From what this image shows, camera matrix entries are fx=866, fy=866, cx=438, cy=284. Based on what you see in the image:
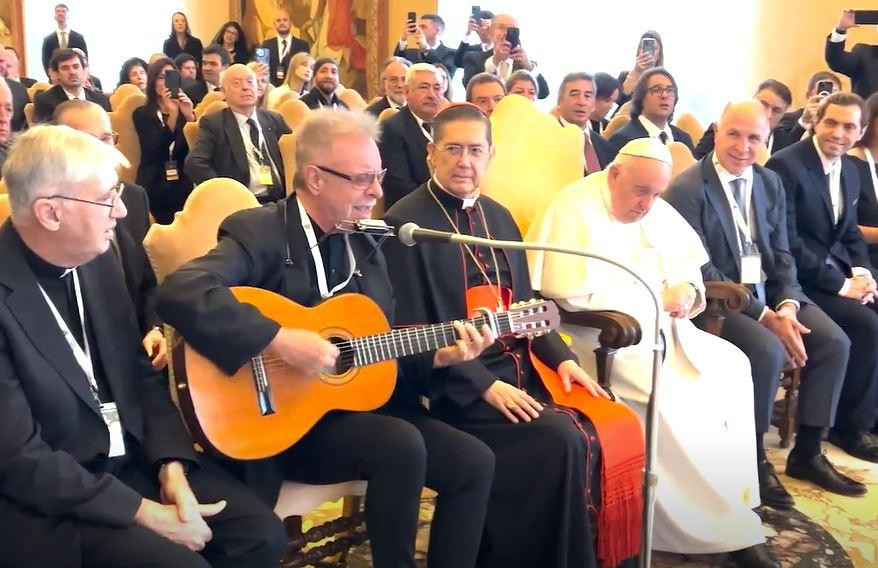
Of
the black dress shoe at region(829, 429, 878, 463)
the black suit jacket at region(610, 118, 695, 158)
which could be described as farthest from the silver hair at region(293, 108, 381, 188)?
the black suit jacket at region(610, 118, 695, 158)

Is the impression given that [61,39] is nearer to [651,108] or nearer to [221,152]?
[221,152]

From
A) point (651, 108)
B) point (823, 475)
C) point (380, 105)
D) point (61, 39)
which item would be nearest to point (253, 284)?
point (823, 475)

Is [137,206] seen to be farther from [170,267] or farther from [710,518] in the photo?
[710,518]

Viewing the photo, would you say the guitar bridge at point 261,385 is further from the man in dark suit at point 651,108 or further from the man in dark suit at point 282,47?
the man in dark suit at point 282,47

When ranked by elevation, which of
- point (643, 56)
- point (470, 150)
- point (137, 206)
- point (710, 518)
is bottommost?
point (710, 518)

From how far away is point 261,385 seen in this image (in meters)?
2.16

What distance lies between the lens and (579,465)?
2.57 m

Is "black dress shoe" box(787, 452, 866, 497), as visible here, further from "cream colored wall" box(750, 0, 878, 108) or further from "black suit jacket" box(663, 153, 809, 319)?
"cream colored wall" box(750, 0, 878, 108)

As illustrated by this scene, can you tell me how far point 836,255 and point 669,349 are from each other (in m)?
1.57

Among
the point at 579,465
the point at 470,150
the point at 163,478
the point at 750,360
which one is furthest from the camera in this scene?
the point at 750,360

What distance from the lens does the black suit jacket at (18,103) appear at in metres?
6.46

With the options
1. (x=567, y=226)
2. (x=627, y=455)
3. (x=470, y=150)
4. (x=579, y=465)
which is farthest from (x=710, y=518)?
(x=470, y=150)

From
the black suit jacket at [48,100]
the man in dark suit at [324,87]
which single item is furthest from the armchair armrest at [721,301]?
the black suit jacket at [48,100]

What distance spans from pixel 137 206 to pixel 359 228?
107 centimetres
